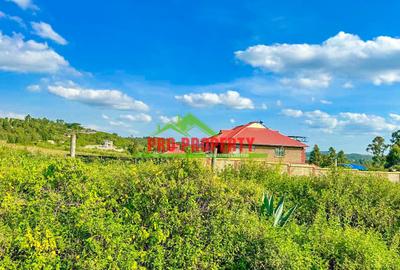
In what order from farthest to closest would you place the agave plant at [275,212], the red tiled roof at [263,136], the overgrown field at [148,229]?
the red tiled roof at [263,136], the agave plant at [275,212], the overgrown field at [148,229]

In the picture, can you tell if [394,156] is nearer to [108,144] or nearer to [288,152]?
[288,152]

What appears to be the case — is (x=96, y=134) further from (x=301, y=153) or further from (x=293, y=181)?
(x=293, y=181)

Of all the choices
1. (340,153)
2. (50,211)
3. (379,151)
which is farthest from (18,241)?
(379,151)

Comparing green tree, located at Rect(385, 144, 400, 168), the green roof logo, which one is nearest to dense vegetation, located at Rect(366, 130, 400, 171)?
green tree, located at Rect(385, 144, 400, 168)

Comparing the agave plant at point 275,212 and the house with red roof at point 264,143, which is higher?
the house with red roof at point 264,143

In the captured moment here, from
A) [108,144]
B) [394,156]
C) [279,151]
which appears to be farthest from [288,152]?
[108,144]

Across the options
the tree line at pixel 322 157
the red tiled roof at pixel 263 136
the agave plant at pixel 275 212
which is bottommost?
the agave plant at pixel 275 212

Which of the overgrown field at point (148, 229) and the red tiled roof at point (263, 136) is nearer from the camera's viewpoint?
the overgrown field at point (148, 229)

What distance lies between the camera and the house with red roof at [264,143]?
26359 millimetres

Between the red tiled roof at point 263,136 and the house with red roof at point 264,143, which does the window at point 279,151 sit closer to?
the house with red roof at point 264,143

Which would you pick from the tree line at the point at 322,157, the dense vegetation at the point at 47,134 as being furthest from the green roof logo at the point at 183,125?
the tree line at the point at 322,157

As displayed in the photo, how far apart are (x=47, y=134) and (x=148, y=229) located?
2289 cm

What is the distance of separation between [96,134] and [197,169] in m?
25.2

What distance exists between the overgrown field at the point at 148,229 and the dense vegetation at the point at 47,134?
51.6 ft
